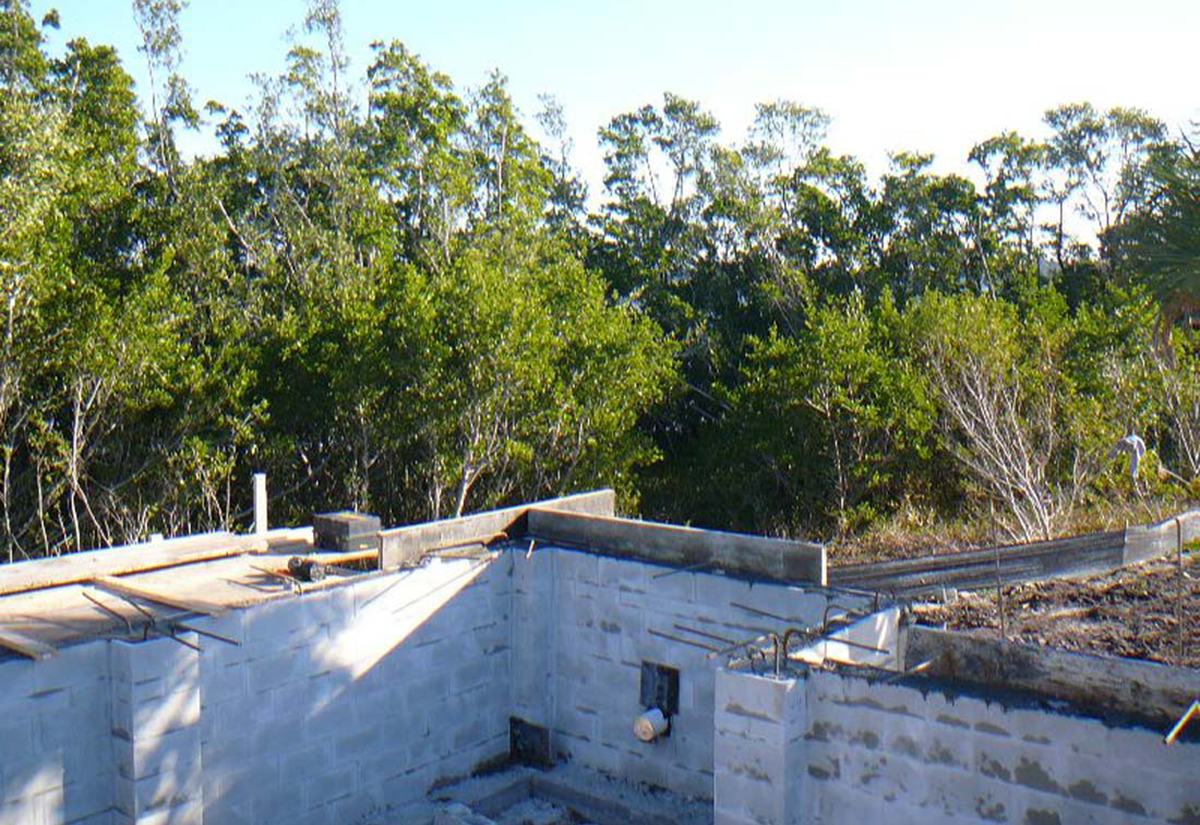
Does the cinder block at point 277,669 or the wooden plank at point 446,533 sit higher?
the wooden plank at point 446,533

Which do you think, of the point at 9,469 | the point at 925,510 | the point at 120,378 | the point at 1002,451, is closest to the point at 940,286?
the point at 925,510

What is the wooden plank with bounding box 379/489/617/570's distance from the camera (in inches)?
455

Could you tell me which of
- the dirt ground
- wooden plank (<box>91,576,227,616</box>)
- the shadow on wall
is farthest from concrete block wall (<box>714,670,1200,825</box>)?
wooden plank (<box>91,576,227,616</box>)

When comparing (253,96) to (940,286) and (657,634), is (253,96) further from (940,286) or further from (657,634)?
(657,634)

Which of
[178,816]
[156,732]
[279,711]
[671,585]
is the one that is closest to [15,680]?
[156,732]

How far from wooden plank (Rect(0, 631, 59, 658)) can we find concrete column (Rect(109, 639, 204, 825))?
492 millimetres

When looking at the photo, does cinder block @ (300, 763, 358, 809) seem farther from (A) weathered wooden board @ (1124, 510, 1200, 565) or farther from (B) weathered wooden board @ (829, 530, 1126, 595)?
(A) weathered wooden board @ (1124, 510, 1200, 565)

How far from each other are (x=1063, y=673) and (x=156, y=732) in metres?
6.40

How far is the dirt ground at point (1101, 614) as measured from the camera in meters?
8.81

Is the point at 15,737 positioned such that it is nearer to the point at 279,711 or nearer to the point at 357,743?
the point at 279,711

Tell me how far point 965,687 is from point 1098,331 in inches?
774

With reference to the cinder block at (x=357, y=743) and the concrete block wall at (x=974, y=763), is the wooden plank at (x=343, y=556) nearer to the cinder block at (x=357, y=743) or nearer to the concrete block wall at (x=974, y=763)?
the cinder block at (x=357, y=743)

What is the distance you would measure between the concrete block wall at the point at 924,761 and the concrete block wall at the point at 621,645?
8.72 ft

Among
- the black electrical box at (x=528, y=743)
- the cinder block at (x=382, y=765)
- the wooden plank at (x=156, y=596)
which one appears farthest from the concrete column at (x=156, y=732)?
the black electrical box at (x=528, y=743)
